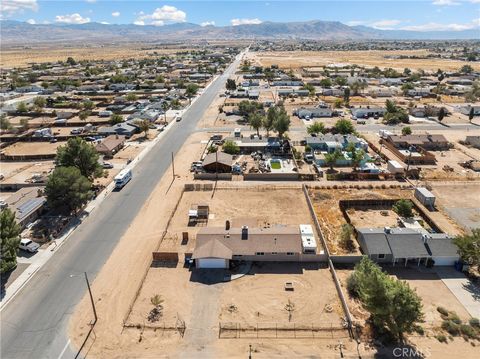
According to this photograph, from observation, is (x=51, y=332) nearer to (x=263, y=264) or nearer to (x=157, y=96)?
(x=263, y=264)

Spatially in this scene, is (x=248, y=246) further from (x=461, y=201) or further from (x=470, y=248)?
(x=461, y=201)

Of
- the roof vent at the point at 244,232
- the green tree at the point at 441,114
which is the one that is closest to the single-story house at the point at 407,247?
the roof vent at the point at 244,232

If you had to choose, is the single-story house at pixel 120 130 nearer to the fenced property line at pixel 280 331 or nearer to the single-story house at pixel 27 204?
the single-story house at pixel 27 204

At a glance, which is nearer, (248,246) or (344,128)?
(248,246)

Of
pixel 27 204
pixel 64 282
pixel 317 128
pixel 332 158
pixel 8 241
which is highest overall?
pixel 317 128

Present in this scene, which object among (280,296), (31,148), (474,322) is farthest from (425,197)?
(31,148)

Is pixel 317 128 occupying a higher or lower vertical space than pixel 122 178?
higher

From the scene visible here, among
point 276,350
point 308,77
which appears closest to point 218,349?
point 276,350
